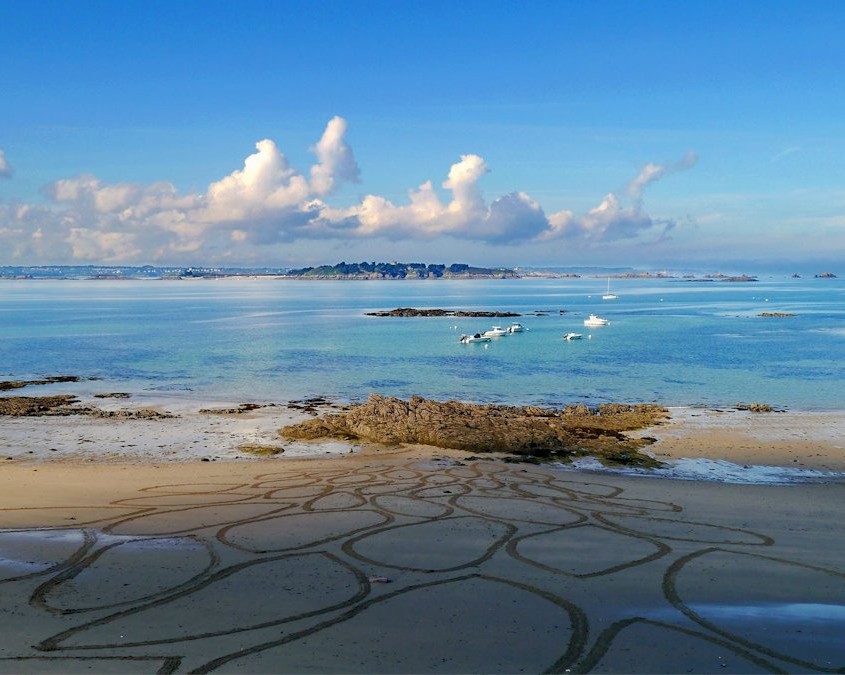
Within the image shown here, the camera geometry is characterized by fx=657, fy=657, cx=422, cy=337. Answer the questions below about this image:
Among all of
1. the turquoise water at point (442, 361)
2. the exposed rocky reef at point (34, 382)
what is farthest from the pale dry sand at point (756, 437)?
the exposed rocky reef at point (34, 382)

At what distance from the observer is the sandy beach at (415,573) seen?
7.91 metres

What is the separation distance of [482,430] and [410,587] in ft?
44.1

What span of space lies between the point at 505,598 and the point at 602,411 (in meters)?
21.8

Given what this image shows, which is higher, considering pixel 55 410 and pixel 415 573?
pixel 415 573

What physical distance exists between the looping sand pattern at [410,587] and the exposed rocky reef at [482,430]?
5817mm

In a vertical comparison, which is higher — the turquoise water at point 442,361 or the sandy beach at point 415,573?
the sandy beach at point 415,573

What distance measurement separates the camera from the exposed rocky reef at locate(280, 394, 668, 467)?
21.7 metres

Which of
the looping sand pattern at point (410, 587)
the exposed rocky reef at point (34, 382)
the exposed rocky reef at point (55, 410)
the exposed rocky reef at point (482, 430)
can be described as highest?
the looping sand pattern at point (410, 587)

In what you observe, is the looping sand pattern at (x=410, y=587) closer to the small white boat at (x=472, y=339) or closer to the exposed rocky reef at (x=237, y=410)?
the exposed rocky reef at (x=237, y=410)

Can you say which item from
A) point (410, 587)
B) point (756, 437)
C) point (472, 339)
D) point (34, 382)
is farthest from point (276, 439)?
point (472, 339)

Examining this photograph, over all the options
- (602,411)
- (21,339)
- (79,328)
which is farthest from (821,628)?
(79,328)

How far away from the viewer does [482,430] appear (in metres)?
23.2

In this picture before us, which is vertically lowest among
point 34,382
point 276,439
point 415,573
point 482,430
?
point 34,382

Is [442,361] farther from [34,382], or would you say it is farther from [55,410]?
[55,410]
